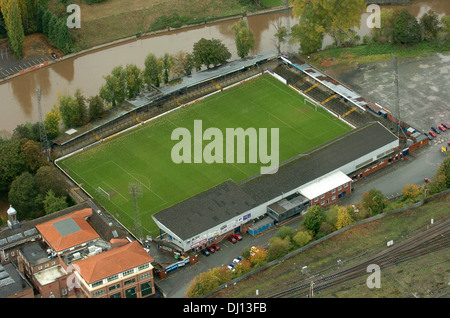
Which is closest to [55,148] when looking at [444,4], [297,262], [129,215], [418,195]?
[129,215]

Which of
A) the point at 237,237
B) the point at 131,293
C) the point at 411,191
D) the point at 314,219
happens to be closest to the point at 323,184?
the point at 314,219

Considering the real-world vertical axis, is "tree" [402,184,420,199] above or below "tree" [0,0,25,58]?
below

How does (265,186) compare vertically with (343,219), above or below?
above

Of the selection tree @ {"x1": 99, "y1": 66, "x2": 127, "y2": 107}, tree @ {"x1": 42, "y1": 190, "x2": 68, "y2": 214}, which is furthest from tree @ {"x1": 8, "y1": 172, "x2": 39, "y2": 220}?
tree @ {"x1": 99, "y1": 66, "x2": 127, "y2": 107}

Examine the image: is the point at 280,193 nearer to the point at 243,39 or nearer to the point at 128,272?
the point at 128,272

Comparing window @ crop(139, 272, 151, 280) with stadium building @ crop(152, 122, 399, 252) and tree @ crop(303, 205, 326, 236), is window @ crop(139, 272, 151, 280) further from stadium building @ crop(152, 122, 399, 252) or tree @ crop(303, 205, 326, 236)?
tree @ crop(303, 205, 326, 236)
